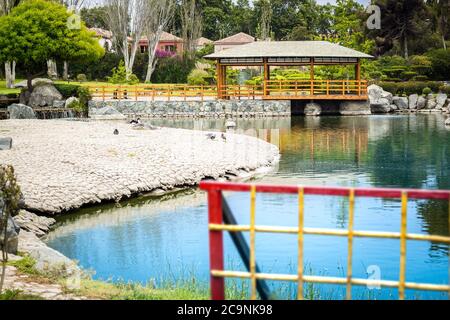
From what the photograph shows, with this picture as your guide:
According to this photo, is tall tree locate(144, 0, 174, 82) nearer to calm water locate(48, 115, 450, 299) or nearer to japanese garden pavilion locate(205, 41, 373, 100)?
japanese garden pavilion locate(205, 41, 373, 100)

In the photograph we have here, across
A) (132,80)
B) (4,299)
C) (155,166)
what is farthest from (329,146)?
(132,80)

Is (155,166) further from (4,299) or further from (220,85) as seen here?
(220,85)

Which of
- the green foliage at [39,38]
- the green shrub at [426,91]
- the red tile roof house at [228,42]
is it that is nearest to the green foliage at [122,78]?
the green foliage at [39,38]

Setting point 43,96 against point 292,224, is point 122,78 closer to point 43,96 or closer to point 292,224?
point 43,96

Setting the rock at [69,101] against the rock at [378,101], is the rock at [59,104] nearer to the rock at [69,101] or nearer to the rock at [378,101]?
the rock at [69,101]

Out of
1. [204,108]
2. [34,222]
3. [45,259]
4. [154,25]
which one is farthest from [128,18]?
[45,259]

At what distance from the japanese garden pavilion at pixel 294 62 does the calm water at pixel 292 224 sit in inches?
725

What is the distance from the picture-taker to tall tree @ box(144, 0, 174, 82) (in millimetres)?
57156

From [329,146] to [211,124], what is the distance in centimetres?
1075

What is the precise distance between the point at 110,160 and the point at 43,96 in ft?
72.4

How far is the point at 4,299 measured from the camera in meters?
7.11

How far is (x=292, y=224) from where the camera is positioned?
14.0 meters

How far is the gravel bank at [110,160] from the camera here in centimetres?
1605

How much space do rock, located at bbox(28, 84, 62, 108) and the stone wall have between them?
3.16 meters
